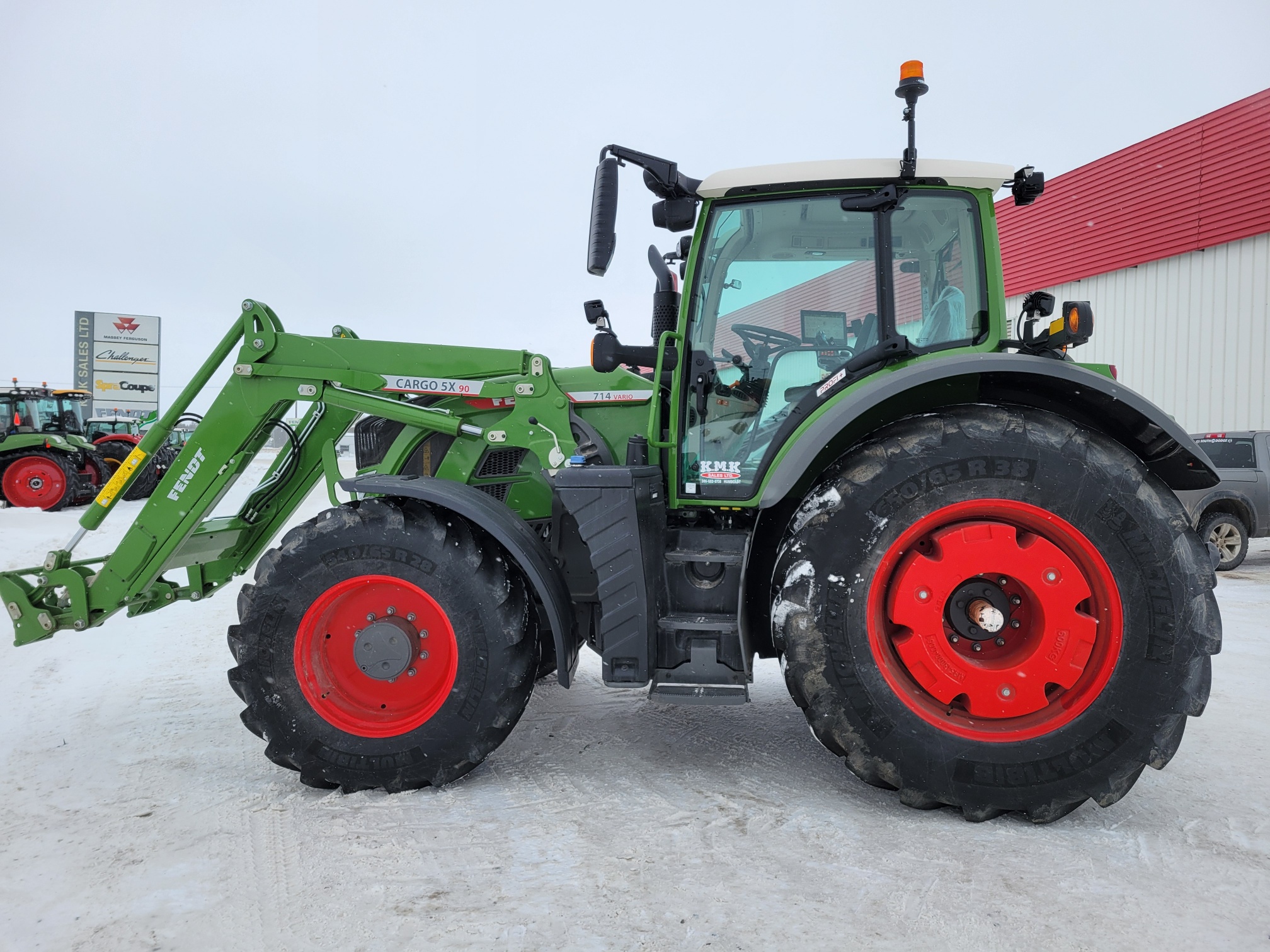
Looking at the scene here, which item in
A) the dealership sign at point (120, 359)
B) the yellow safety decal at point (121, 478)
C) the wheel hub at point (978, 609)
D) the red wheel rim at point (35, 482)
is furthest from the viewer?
the dealership sign at point (120, 359)

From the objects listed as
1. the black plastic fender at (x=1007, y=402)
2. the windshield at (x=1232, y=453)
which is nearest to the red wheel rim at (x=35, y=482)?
the black plastic fender at (x=1007, y=402)

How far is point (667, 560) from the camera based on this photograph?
2986 mm

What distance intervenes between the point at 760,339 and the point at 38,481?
1636 cm

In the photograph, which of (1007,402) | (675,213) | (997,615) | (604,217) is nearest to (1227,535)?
(1007,402)

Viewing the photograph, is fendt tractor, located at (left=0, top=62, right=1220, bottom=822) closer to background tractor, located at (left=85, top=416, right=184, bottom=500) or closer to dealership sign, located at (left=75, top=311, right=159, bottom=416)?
background tractor, located at (left=85, top=416, right=184, bottom=500)

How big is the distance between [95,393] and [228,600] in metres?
29.0

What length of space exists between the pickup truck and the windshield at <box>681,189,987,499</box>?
7.26 m

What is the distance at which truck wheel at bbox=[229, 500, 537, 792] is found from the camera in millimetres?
2811

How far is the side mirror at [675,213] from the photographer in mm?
3016

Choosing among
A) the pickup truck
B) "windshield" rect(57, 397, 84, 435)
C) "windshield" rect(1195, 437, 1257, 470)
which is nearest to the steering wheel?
the pickup truck

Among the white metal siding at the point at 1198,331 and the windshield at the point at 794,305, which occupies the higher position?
the white metal siding at the point at 1198,331

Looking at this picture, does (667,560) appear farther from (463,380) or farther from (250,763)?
(250,763)

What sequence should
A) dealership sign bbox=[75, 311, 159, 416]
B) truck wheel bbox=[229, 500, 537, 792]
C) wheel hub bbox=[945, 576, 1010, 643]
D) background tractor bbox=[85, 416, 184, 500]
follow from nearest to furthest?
wheel hub bbox=[945, 576, 1010, 643] < truck wheel bbox=[229, 500, 537, 792] < background tractor bbox=[85, 416, 184, 500] < dealership sign bbox=[75, 311, 159, 416]

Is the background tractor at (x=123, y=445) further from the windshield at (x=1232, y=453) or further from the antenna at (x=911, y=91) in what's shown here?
the windshield at (x=1232, y=453)
